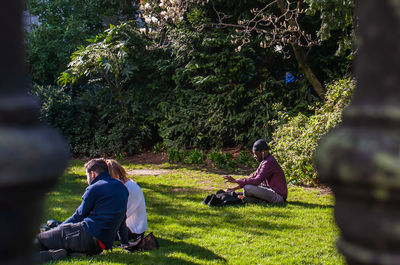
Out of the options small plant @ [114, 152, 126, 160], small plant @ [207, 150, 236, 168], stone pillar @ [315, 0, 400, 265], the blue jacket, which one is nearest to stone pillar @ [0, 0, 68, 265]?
stone pillar @ [315, 0, 400, 265]

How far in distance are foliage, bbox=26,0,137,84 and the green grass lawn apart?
29.1 ft

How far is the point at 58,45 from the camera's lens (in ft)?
56.7

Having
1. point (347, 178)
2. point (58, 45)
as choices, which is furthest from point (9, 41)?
point (58, 45)

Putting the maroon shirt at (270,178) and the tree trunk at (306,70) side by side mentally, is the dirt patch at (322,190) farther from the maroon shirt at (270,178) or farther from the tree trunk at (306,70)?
the tree trunk at (306,70)

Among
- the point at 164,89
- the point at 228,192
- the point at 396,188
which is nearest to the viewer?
the point at 396,188

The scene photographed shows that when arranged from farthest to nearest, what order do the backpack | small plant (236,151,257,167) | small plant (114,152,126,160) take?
small plant (114,152,126,160) → small plant (236,151,257,167) → the backpack

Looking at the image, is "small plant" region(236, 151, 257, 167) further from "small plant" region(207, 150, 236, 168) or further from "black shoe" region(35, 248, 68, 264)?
"black shoe" region(35, 248, 68, 264)

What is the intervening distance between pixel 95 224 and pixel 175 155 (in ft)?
29.1

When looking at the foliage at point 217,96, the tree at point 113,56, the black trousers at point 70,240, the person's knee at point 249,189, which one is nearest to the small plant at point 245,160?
the foliage at point 217,96

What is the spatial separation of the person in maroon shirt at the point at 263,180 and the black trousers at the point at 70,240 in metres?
3.35

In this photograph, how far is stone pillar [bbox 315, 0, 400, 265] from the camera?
708mm

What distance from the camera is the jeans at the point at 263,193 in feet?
26.1

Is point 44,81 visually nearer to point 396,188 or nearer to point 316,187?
point 316,187

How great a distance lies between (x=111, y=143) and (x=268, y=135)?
234 inches
